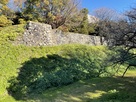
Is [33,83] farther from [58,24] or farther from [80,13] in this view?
[80,13]

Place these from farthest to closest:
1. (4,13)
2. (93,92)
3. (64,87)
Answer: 1. (4,13)
2. (64,87)
3. (93,92)

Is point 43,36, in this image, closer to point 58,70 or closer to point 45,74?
point 58,70

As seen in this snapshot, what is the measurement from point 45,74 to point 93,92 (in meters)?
2.77

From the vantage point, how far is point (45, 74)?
11.9 m

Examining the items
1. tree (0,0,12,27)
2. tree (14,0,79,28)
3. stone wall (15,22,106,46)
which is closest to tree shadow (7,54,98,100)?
stone wall (15,22,106,46)

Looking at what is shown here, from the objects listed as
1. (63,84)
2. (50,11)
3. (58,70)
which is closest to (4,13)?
(50,11)

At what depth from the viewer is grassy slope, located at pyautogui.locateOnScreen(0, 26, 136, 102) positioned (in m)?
9.84

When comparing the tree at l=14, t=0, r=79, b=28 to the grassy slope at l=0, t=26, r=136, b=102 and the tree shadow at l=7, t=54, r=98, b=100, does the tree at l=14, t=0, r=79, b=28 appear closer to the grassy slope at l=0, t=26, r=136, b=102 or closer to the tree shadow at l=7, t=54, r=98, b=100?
the grassy slope at l=0, t=26, r=136, b=102

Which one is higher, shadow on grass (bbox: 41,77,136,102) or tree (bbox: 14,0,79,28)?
tree (bbox: 14,0,79,28)

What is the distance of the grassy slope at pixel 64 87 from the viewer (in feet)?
32.3

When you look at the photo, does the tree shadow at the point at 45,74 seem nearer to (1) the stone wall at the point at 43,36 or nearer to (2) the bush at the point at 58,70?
(2) the bush at the point at 58,70

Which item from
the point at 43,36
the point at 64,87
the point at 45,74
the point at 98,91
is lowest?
the point at 98,91

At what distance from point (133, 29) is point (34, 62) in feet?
19.3

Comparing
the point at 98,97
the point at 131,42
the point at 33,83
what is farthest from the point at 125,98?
the point at 33,83
